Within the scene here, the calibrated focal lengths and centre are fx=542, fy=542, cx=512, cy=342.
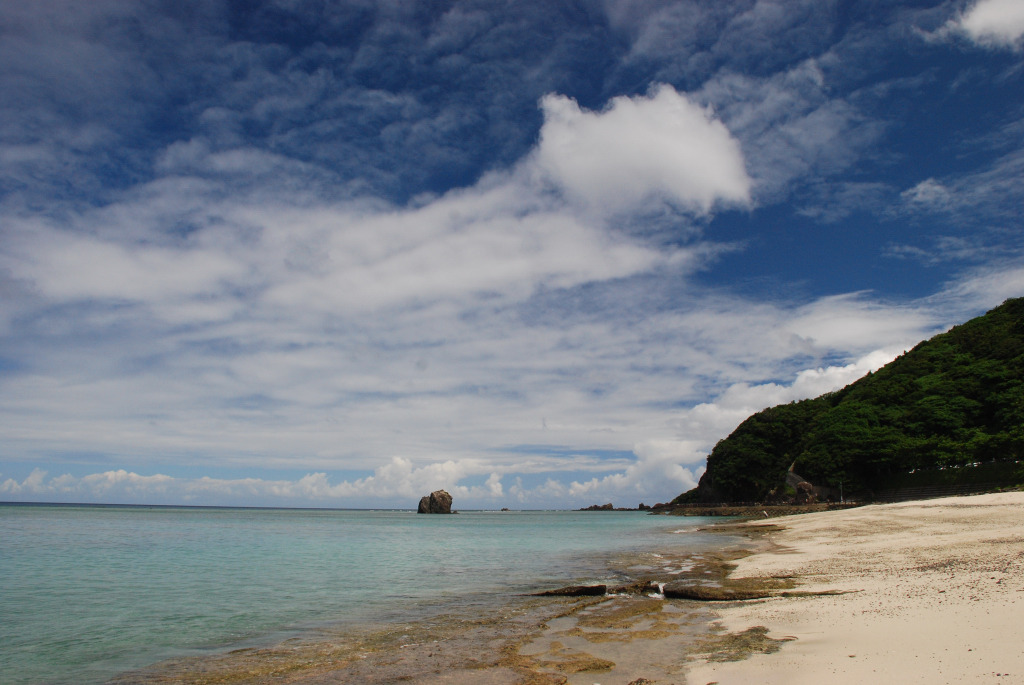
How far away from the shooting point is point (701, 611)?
12.8 metres

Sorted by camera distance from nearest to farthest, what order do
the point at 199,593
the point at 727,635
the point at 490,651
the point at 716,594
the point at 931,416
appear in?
the point at 727,635
the point at 490,651
the point at 716,594
the point at 199,593
the point at 931,416

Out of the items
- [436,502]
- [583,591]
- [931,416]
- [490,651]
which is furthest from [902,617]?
[436,502]

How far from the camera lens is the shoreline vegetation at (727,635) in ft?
23.6

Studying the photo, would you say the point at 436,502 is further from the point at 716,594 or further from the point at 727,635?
the point at 727,635

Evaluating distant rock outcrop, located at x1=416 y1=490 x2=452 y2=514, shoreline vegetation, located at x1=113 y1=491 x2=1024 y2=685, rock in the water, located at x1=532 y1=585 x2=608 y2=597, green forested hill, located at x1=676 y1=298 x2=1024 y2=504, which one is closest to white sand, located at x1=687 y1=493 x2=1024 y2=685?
shoreline vegetation, located at x1=113 y1=491 x2=1024 y2=685

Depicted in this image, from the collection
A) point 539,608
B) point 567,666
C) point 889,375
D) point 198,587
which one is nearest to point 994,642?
point 567,666

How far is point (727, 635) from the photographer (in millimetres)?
9969

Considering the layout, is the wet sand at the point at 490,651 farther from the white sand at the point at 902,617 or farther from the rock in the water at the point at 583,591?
the white sand at the point at 902,617

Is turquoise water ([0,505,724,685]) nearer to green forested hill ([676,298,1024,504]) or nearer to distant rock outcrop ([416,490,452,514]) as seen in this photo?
green forested hill ([676,298,1024,504])

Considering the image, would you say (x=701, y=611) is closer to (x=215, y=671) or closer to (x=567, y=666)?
(x=567, y=666)

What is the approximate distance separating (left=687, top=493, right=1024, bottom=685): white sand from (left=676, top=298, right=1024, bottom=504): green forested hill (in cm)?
3764

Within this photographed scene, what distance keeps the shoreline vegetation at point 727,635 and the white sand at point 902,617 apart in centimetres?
3

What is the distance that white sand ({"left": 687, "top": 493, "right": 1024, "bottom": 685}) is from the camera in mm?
6527

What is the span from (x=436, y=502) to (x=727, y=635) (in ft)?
526
